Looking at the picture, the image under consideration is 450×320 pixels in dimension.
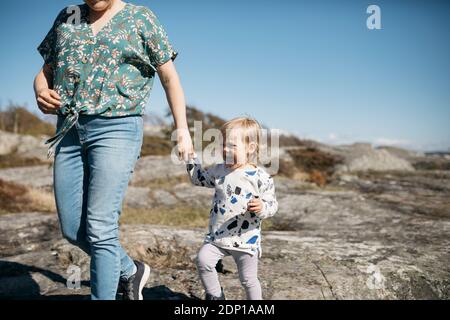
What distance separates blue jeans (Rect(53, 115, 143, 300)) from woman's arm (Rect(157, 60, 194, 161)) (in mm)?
233

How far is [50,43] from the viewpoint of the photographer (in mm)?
2516

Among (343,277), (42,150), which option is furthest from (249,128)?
(42,150)

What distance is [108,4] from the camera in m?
2.35

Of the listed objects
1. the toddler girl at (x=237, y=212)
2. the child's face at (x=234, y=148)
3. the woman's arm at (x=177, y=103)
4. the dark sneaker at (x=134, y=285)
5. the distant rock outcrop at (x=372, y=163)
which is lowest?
the distant rock outcrop at (x=372, y=163)

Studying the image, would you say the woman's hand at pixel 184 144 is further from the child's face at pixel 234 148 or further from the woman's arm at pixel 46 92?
the woman's arm at pixel 46 92

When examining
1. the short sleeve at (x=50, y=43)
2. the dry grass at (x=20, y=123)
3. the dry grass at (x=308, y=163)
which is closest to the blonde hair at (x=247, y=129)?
the short sleeve at (x=50, y=43)

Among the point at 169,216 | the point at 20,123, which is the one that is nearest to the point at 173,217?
the point at 169,216

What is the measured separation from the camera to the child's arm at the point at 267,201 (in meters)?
2.39

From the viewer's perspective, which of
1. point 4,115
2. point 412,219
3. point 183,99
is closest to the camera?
point 183,99

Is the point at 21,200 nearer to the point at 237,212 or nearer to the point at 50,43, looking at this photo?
the point at 50,43

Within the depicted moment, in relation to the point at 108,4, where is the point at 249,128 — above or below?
below

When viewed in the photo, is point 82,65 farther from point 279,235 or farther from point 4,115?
point 4,115

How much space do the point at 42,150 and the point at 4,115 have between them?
12.9 m

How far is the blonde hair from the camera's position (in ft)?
8.27
